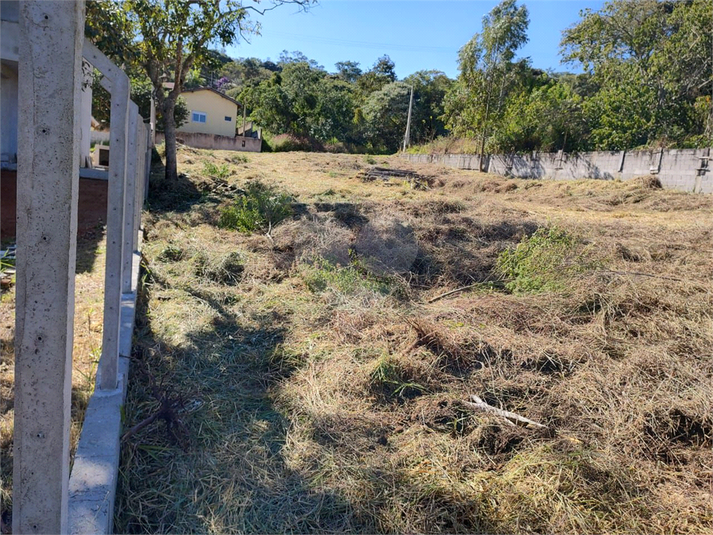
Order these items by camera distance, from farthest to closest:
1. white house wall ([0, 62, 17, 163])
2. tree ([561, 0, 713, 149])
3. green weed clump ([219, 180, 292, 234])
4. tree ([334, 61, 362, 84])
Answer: tree ([334, 61, 362, 84])
tree ([561, 0, 713, 149])
white house wall ([0, 62, 17, 163])
green weed clump ([219, 180, 292, 234])

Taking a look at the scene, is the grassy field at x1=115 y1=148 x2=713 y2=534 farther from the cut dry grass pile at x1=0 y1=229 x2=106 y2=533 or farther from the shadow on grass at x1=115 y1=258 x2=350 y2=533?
the cut dry grass pile at x1=0 y1=229 x2=106 y2=533

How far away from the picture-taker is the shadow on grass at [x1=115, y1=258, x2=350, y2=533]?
7.14 ft

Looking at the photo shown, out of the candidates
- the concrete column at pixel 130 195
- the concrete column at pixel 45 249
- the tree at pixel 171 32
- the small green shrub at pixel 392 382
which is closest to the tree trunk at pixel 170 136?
the tree at pixel 171 32

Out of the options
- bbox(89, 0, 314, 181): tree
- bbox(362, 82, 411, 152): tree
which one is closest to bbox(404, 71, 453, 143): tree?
bbox(362, 82, 411, 152): tree

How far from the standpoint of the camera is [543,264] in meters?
5.19

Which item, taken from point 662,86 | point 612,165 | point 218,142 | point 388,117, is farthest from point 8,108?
point 388,117

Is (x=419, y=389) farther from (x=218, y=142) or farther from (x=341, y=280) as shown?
(x=218, y=142)

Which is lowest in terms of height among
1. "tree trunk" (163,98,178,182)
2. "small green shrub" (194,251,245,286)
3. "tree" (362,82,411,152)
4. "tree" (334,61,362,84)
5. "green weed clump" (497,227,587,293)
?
"small green shrub" (194,251,245,286)

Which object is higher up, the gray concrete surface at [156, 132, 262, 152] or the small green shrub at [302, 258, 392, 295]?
the gray concrete surface at [156, 132, 262, 152]

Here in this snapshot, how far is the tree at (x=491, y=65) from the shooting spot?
23.0m

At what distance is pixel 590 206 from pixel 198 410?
12.2 metres

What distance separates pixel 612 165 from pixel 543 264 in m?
15.9

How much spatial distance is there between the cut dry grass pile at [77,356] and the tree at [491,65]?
21.8 metres

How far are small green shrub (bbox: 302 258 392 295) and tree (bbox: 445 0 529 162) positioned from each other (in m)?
20.7
